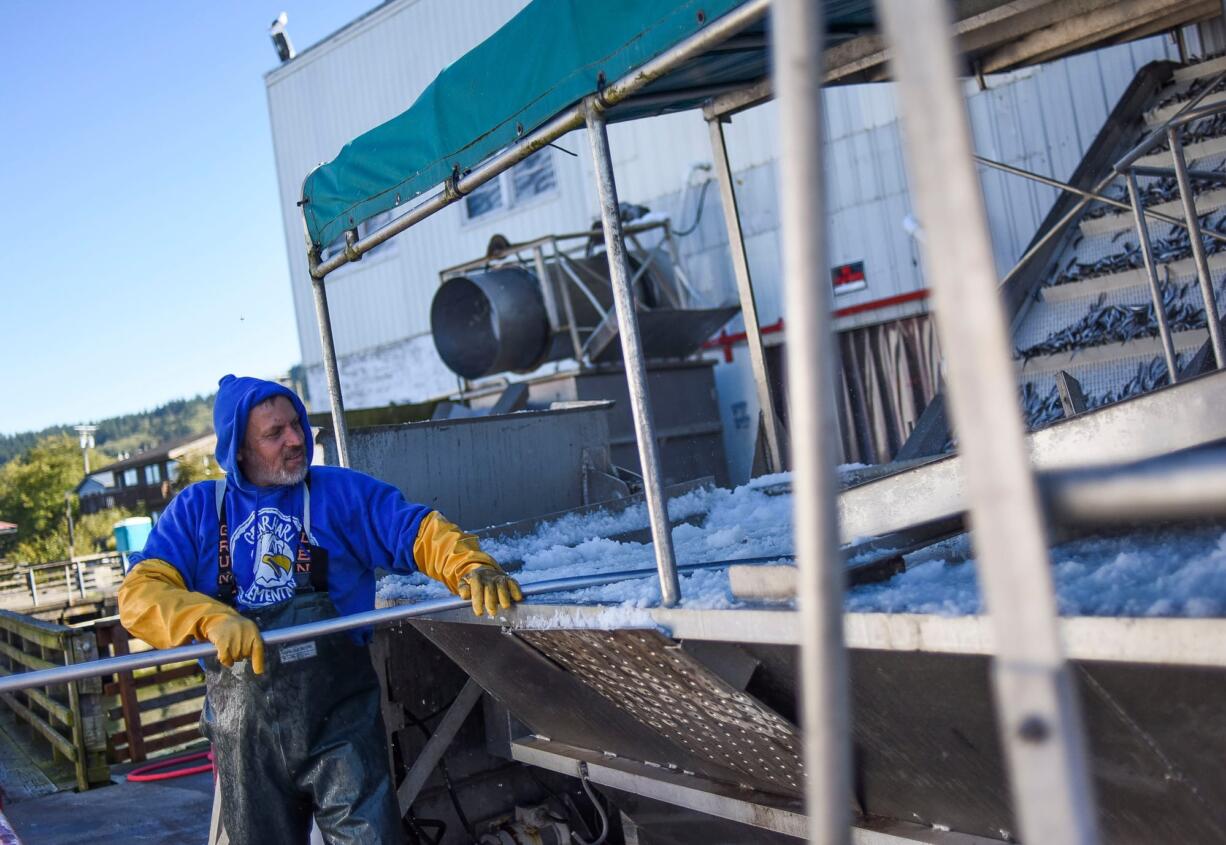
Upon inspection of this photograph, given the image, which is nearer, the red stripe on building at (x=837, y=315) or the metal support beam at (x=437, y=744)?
the metal support beam at (x=437, y=744)

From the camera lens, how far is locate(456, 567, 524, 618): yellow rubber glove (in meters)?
3.11

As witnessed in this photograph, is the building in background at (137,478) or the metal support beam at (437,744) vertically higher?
the building in background at (137,478)

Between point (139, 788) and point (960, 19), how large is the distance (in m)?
7.41

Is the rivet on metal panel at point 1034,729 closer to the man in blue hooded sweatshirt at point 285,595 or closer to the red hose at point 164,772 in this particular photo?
the man in blue hooded sweatshirt at point 285,595

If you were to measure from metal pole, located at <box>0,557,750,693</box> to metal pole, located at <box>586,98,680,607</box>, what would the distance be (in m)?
0.43

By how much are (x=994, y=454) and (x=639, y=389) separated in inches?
71.0

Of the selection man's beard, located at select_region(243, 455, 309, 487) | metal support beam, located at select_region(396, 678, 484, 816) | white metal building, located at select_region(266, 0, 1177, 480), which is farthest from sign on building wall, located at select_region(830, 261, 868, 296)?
man's beard, located at select_region(243, 455, 309, 487)

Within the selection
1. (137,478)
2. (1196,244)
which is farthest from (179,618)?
(137,478)

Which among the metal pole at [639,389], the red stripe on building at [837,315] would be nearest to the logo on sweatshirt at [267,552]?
the metal pole at [639,389]

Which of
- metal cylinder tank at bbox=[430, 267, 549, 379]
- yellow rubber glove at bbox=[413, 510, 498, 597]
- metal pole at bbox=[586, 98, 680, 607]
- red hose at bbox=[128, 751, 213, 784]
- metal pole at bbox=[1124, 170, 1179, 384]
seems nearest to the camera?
metal pole at bbox=[586, 98, 680, 607]

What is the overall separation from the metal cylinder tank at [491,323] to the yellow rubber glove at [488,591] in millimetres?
7311

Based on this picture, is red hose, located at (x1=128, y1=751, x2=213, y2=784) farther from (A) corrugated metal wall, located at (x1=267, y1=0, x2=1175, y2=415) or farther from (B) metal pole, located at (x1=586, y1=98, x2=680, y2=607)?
(B) metal pole, located at (x1=586, y1=98, x2=680, y2=607)

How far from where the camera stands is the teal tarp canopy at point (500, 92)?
268cm

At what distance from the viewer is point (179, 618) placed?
2986 mm
